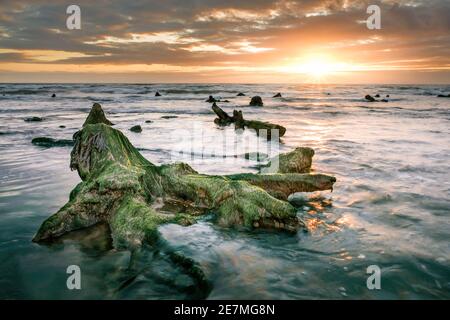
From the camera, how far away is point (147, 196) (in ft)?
22.5

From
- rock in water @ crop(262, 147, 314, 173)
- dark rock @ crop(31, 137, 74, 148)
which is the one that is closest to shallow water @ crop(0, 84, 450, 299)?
rock in water @ crop(262, 147, 314, 173)

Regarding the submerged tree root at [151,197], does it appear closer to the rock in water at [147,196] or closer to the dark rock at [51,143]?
the rock in water at [147,196]

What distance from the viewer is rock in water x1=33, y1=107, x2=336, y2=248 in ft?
19.3

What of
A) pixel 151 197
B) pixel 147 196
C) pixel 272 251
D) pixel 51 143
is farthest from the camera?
pixel 51 143

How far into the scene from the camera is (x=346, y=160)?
491 inches

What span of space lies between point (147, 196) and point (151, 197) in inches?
11.9

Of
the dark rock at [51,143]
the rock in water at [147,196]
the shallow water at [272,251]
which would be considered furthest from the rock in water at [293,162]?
the dark rock at [51,143]

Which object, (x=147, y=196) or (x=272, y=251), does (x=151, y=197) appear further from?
(x=272, y=251)

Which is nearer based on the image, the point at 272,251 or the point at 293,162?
the point at 272,251

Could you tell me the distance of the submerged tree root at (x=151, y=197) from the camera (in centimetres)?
580

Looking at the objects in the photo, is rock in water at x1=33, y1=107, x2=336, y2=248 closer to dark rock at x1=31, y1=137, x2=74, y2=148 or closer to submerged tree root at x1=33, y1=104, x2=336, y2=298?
submerged tree root at x1=33, y1=104, x2=336, y2=298

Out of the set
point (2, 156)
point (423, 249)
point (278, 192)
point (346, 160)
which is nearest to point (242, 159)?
point (346, 160)

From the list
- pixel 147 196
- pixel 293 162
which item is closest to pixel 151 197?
pixel 147 196

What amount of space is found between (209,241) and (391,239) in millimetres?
2991
